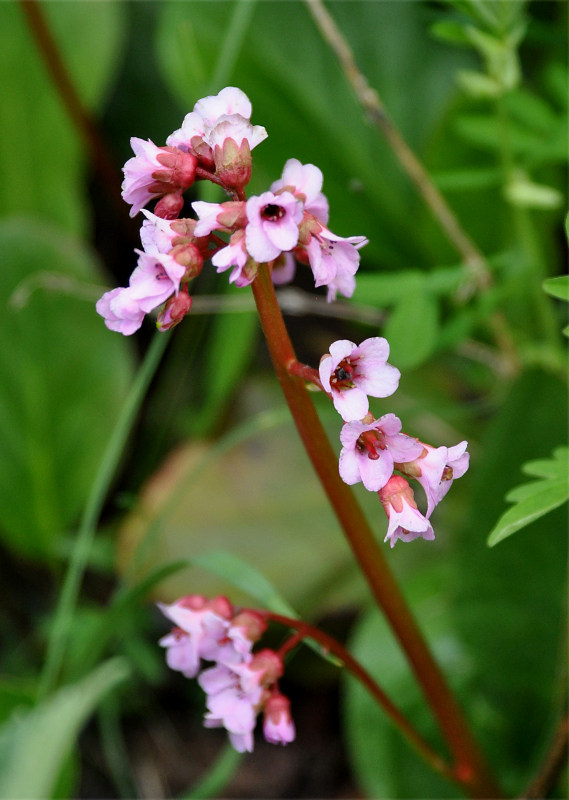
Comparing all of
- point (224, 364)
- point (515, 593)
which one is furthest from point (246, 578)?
point (224, 364)

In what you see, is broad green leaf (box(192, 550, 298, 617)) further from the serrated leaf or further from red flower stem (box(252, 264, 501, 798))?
the serrated leaf

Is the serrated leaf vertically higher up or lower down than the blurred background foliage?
lower down

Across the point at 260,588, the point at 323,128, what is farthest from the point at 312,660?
the point at 323,128

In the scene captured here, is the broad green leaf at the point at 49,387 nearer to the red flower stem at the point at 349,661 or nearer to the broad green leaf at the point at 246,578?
the broad green leaf at the point at 246,578

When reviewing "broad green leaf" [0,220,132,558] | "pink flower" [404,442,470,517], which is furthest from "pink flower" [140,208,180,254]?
"broad green leaf" [0,220,132,558]

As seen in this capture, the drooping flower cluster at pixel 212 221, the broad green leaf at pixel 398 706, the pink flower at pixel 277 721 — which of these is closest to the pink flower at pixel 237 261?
the drooping flower cluster at pixel 212 221
